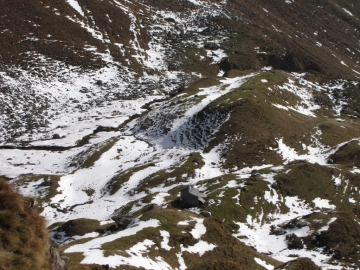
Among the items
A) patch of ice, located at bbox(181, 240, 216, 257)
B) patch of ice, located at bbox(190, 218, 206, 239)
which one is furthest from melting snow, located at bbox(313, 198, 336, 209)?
patch of ice, located at bbox(181, 240, 216, 257)

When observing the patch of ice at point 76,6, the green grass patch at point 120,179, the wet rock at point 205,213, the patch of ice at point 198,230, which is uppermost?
the patch of ice at point 76,6

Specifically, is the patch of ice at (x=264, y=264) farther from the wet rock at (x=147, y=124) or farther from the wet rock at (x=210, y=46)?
the wet rock at (x=210, y=46)

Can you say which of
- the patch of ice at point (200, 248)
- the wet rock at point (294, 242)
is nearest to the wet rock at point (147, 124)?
the wet rock at point (294, 242)

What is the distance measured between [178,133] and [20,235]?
223ft

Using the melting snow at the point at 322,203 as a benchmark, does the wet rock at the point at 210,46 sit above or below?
above

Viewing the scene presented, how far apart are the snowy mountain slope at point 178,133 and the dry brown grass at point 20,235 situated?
5.98 m

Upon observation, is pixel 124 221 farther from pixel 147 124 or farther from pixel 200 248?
pixel 147 124

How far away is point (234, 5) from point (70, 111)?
112240 millimetres

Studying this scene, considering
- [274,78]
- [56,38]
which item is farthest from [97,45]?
[274,78]

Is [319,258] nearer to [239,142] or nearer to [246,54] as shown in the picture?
[239,142]

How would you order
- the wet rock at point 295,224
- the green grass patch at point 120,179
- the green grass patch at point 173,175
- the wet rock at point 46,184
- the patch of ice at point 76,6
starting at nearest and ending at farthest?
the wet rock at point 295,224 → the green grass patch at point 173,175 → the green grass patch at point 120,179 → the wet rock at point 46,184 → the patch of ice at point 76,6

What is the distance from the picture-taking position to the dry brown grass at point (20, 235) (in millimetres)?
11030

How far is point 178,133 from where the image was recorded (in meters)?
79.8

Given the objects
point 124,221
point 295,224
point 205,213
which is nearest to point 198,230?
point 124,221
